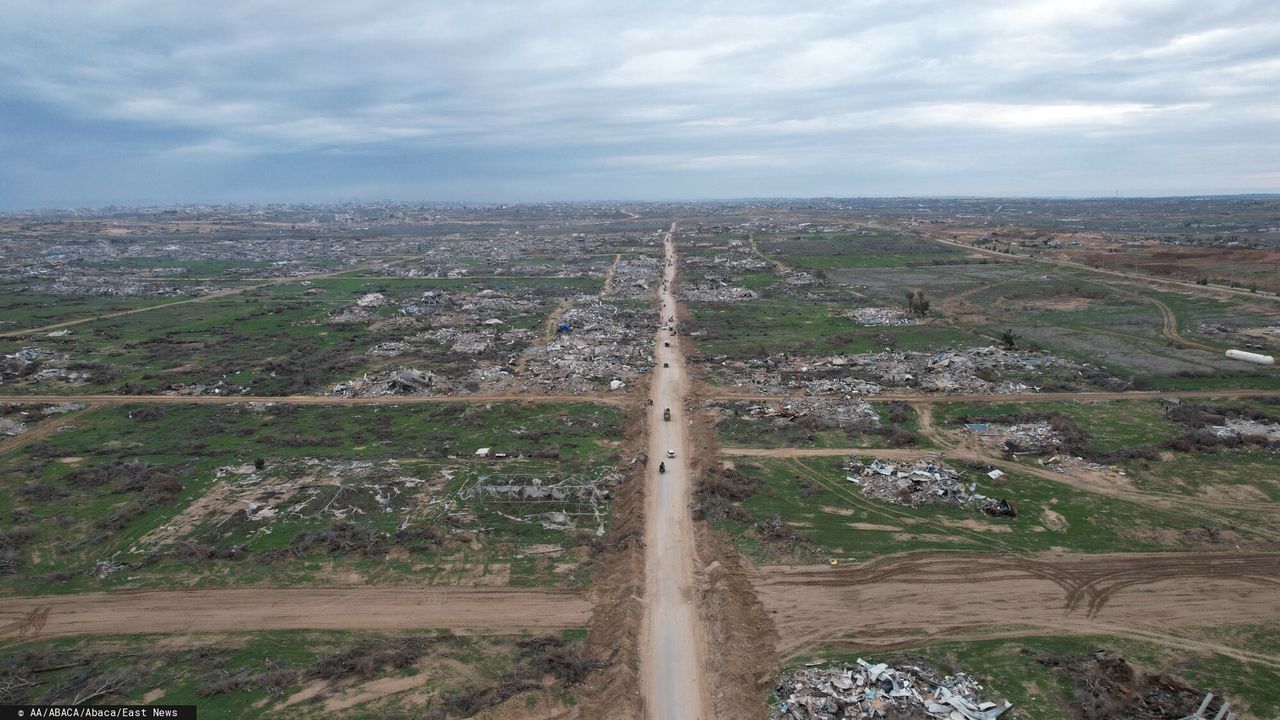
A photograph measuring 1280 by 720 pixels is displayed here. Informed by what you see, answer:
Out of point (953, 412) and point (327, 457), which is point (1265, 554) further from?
point (327, 457)

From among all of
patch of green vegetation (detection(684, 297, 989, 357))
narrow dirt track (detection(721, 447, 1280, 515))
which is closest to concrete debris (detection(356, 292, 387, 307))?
patch of green vegetation (detection(684, 297, 989, 357))

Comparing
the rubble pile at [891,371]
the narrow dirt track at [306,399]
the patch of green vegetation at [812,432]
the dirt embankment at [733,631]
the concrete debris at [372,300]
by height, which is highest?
the concrete debris at [372,300]

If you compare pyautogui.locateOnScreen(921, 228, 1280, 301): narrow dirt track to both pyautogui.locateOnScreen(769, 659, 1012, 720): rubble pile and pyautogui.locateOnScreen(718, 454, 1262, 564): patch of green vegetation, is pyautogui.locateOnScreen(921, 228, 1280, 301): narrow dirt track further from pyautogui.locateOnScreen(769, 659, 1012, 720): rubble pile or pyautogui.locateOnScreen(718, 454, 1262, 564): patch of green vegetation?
pyautogui.locateOnScreen(769, 659, 1012, 720): rubble pile

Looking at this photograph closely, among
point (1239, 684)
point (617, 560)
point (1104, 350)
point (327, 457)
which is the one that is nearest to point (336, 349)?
point (327, 457)

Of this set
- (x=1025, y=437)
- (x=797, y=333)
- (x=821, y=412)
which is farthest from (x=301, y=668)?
(x=797, y=333)

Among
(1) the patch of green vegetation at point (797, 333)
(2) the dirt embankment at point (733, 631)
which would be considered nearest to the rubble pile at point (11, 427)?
(2) the dirt embankment at point (733, 631)

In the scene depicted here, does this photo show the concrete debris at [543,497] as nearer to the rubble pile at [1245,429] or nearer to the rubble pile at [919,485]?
the rubble pile at [919,485]
